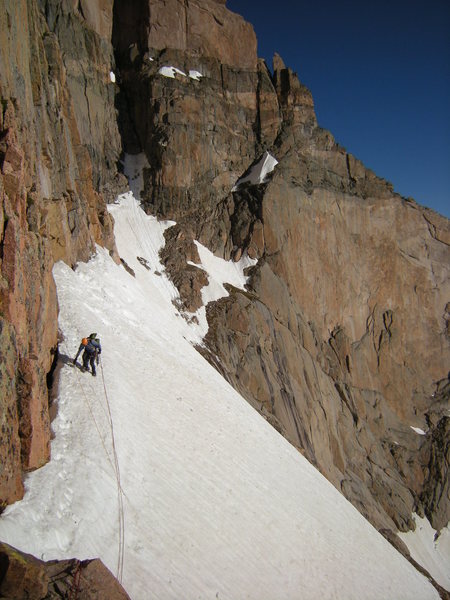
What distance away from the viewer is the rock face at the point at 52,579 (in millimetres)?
5238

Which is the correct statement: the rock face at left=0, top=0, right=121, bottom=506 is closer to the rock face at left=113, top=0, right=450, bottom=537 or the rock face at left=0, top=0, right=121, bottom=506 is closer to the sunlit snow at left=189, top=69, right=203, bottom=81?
the rock face at left=113, top=0, right=450, bottom=537

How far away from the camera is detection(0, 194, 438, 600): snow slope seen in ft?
27.0

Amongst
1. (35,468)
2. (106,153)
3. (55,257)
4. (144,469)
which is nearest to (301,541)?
(144,469)

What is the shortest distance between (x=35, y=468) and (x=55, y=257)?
386 inches

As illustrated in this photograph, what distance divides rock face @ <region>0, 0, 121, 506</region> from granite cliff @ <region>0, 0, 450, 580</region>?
317mm

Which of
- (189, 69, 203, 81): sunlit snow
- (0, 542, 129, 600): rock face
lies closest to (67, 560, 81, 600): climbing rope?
(0, 542, 129, 600): rock face

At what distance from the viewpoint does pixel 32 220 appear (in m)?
11.0

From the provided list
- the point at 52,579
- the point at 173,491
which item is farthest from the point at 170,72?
the point at 52,579

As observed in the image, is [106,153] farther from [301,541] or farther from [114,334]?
[301,541]

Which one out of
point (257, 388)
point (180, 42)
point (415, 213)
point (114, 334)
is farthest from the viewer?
point (415, 213)

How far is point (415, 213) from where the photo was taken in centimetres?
4391

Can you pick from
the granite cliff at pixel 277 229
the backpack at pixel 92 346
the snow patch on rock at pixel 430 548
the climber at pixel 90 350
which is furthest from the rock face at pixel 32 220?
the snow patch on rock at pixel 430 548

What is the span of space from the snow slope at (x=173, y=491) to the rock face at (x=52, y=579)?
1107 mm

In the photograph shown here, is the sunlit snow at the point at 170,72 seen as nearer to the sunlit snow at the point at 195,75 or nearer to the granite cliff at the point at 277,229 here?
the granite cliff at the point at 277,229
